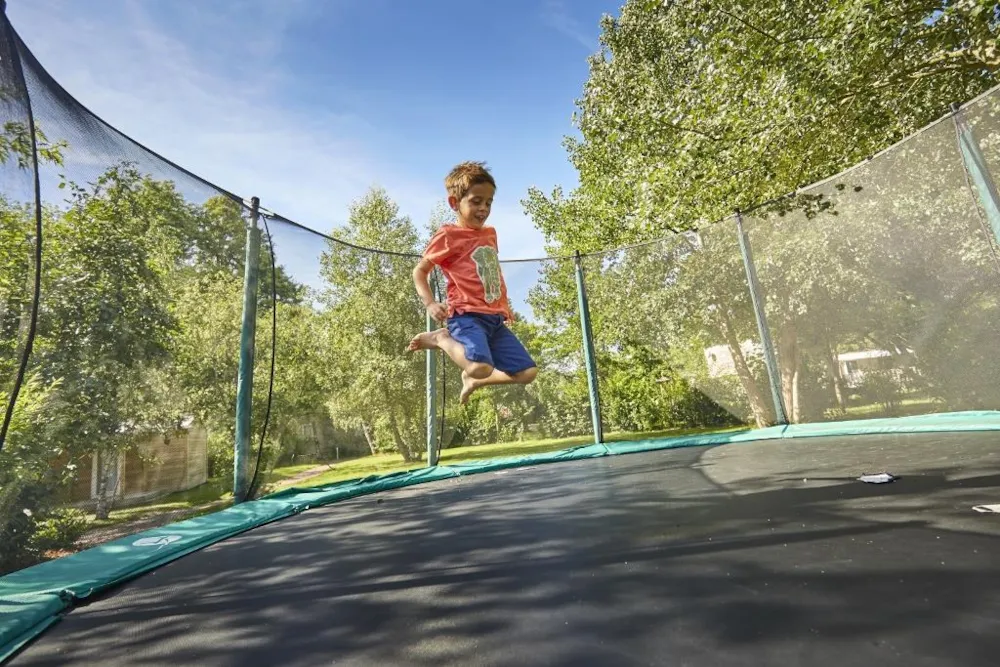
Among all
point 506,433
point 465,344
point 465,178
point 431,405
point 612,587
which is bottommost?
point 612,587

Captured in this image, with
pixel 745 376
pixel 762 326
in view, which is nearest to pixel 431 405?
pixel 745 376

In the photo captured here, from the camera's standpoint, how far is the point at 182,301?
188 centimetres

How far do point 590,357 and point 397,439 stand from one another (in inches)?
56.9

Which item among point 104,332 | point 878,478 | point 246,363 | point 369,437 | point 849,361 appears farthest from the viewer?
point 369,437

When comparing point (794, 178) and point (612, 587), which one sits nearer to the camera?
point (612, 587)

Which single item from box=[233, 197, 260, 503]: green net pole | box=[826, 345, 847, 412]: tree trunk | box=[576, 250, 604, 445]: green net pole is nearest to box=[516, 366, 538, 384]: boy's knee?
box=[233, 197, 260, 503]: green net pole

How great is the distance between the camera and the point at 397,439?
11.0ft

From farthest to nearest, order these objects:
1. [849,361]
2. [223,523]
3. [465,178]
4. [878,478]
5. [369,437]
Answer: [369,437], [849,361], [465,178], [223,523], [878,478]

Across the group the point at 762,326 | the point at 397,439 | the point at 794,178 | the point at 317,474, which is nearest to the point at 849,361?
the point at 762,326

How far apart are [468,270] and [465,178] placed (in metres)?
0.37

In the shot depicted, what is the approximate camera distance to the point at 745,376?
323 centimetres

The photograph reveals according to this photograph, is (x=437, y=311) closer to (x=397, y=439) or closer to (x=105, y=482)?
(x=105, y=482)

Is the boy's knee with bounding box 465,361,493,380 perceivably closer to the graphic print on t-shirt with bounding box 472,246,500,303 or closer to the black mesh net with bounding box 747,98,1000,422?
the graphic print on t-shirt with bounding box 472,246,500,303

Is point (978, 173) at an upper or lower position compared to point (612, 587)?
upper
